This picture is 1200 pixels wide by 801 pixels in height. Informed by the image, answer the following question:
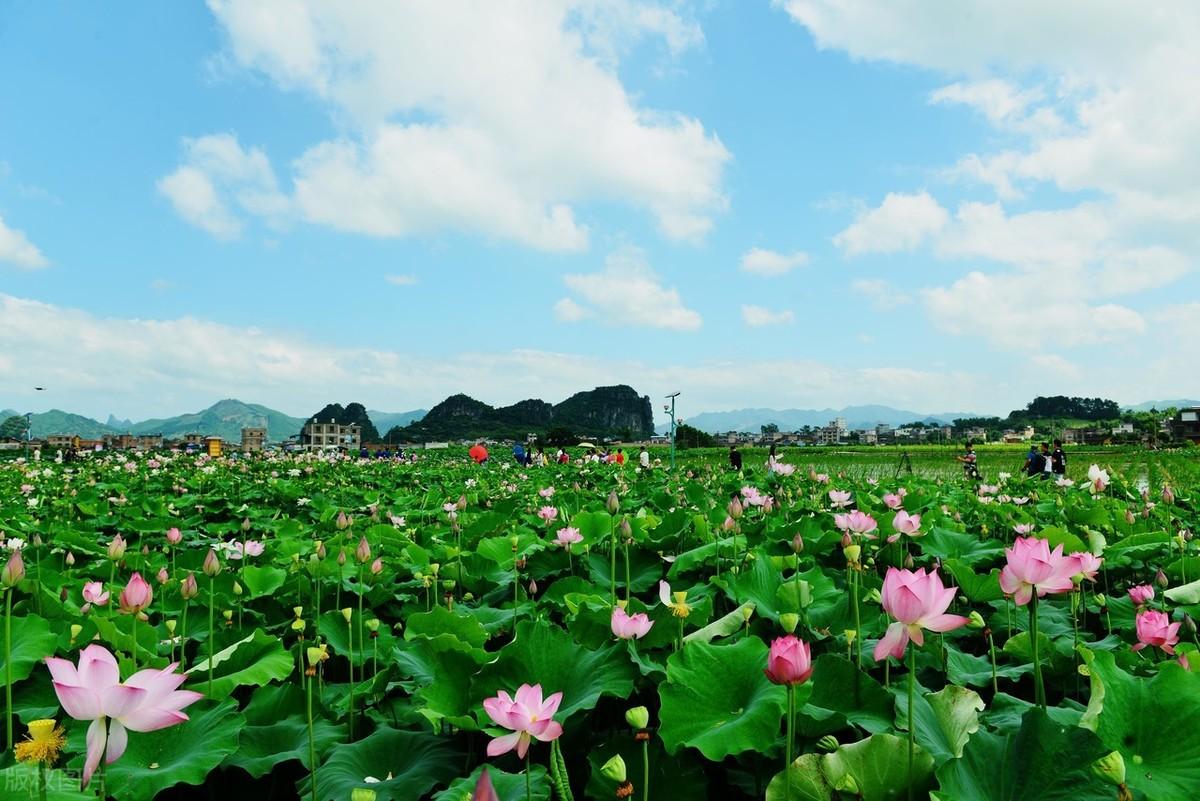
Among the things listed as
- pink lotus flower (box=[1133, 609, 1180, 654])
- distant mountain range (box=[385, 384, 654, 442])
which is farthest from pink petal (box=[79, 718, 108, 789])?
distant mountain range (box=[385, 384, 654, 442])

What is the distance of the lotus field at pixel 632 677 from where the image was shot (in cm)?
111

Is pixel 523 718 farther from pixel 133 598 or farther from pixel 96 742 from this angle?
pixel 133 598

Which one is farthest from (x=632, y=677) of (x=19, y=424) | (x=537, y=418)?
(x=537, y=418)

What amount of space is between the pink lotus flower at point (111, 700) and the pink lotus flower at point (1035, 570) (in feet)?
4.52

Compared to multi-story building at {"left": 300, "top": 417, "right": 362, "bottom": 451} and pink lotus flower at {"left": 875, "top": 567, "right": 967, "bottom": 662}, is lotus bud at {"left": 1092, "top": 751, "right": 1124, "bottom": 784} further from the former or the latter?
multi-story building at {"left": 300, "top": 417, "right": 362, "bottom": 451}

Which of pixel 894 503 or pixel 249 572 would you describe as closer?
pixel 249 572

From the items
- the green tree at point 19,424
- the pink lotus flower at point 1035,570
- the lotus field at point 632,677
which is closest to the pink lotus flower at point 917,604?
the lotus field at point 632,677

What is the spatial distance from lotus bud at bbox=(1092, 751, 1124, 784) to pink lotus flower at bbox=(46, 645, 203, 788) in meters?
1.31

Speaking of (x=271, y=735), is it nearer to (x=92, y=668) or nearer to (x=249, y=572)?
(x=92, y=668)

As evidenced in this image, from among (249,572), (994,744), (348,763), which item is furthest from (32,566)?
(994,744)

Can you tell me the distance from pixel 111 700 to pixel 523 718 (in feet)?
1.88

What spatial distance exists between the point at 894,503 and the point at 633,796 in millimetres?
2608

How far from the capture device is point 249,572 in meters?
2.97

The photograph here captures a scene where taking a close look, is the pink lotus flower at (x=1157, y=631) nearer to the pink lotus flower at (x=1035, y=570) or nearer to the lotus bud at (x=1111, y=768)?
the pink lotus flower at (x=1035, y=570)
